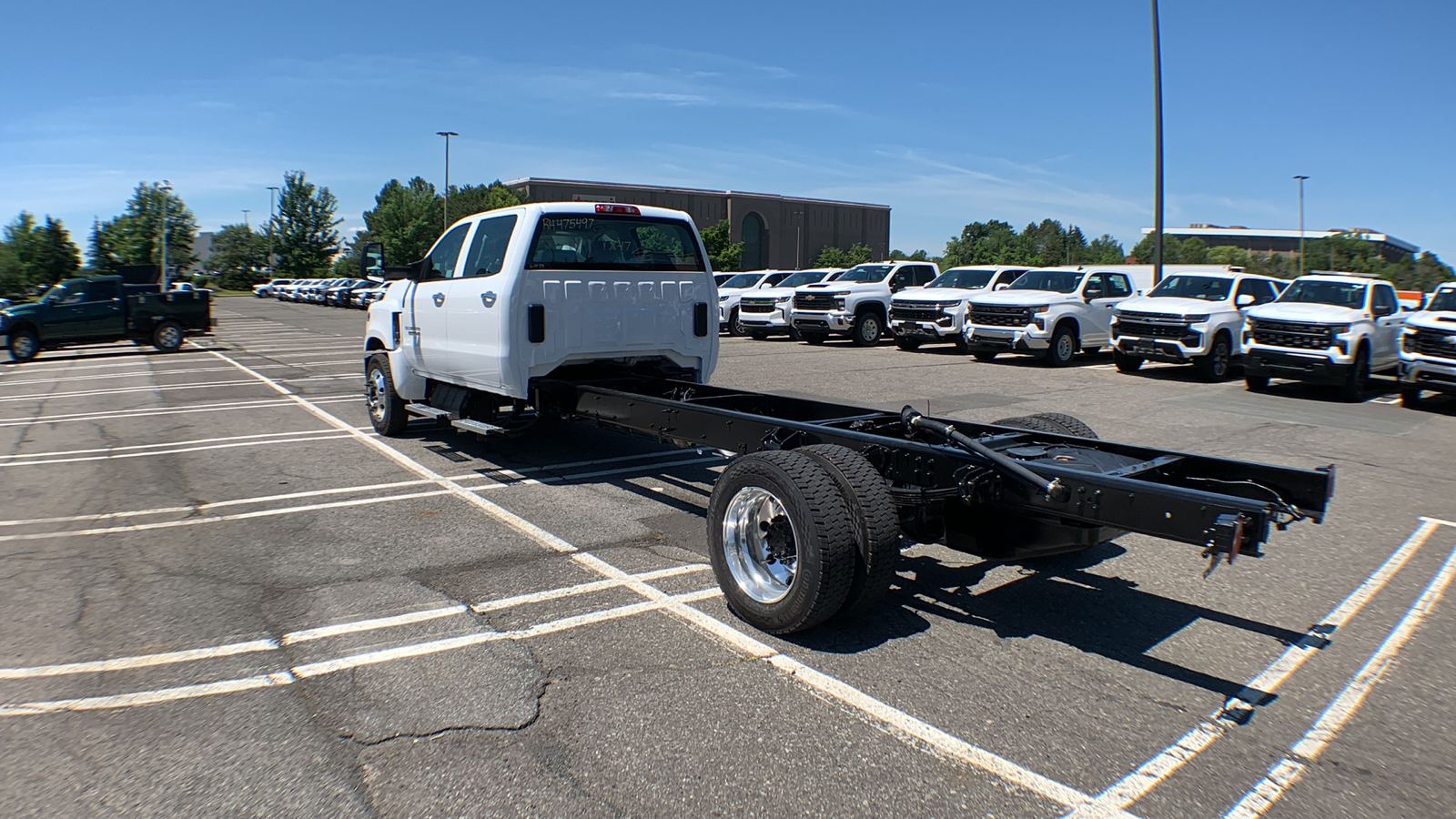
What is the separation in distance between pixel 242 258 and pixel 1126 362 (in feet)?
339

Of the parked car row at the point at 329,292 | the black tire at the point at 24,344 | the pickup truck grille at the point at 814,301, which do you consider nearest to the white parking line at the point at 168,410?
the black tire at the point at 24,344

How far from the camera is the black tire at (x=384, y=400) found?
961 centimetres

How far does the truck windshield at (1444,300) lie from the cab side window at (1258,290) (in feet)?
11.0

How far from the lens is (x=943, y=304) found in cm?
2059

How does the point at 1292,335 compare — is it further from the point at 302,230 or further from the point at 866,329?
the point at 302,230

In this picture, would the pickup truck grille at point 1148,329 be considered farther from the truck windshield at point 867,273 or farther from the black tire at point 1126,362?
the truck windshield at point 867,273

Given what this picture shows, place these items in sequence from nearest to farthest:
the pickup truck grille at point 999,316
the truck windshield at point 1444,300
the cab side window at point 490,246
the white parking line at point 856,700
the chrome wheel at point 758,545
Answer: the white parking line at point 856,700
the chrome wheel at point 758,545
the cab side window at point 490,246
the truck windshield at point 1444,300
the pickup truck grille at point 999,316

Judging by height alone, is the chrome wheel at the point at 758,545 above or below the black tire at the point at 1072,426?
below

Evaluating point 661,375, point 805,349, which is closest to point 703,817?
point 661,375

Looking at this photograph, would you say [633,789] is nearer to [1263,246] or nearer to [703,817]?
[703,817]

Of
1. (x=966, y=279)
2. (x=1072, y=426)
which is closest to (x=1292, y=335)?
(x=966, y=279)

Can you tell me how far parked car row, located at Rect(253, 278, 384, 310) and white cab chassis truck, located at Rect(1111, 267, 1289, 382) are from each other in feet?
Result: 118

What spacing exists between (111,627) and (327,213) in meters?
102

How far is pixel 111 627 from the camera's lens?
457cm
